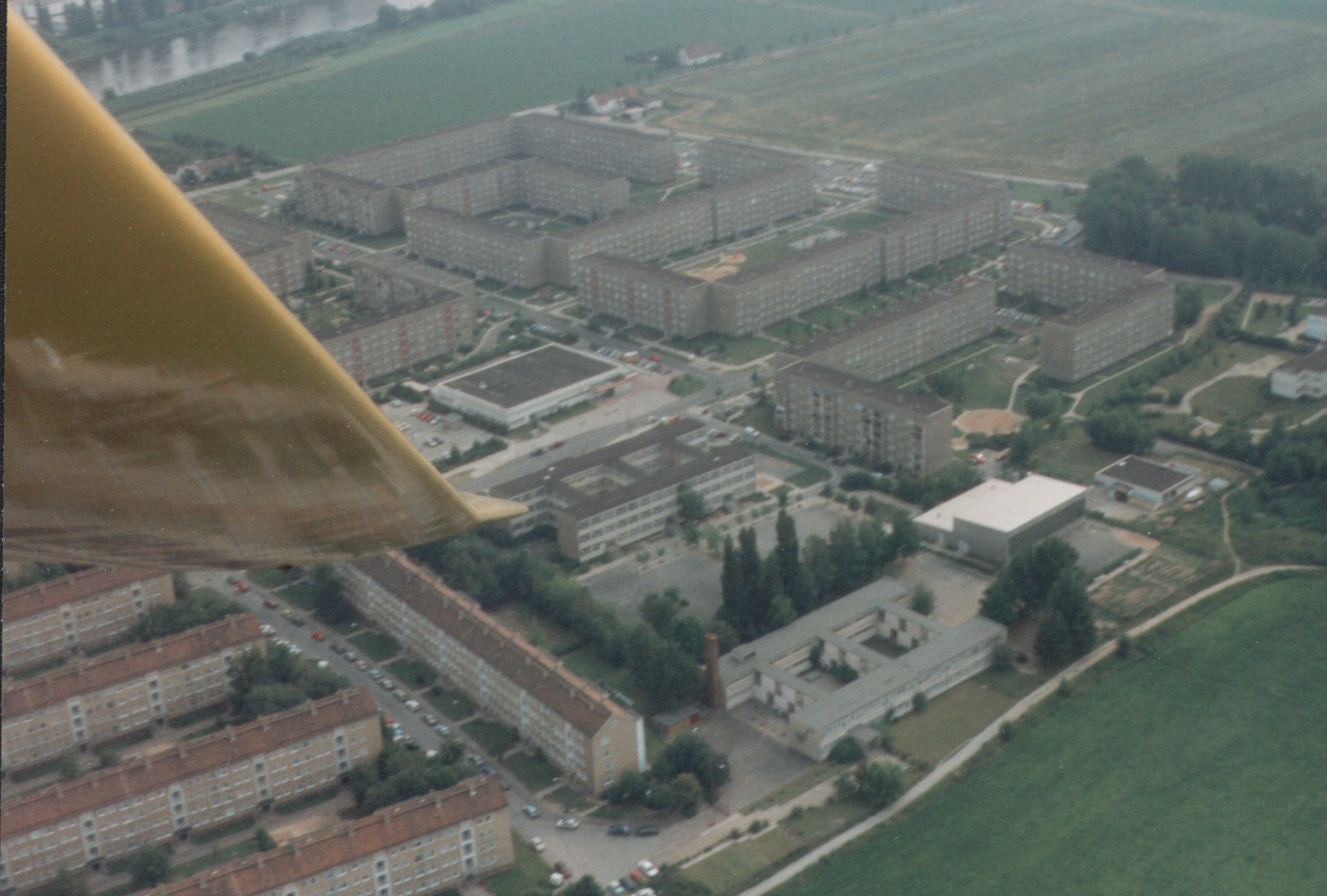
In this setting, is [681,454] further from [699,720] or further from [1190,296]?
[1190,296]

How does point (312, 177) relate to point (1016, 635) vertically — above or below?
above

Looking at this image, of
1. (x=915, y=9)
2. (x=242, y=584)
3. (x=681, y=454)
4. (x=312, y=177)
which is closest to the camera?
(x=242, y=584)

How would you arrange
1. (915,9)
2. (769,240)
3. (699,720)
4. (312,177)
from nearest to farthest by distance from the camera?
(699,720) < (769,240) < (312,177) < (915,9)

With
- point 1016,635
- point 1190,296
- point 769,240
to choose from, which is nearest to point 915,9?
Answer: point 769,240

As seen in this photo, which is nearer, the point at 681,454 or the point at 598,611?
the point at 598,611

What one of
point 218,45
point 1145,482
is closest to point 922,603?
point 1145,482

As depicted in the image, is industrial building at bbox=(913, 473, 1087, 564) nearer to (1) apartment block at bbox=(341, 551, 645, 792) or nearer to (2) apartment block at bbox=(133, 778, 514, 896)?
(1) apartment block at bbox=(341, 551, 645, 792)
